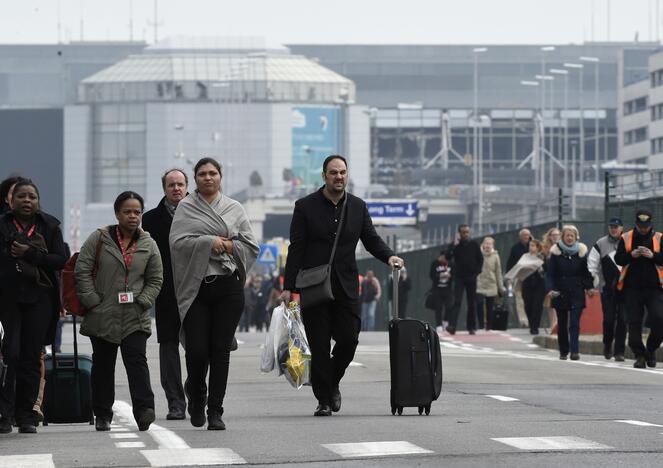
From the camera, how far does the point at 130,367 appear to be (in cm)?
1322

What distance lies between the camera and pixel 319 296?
46.3 ft

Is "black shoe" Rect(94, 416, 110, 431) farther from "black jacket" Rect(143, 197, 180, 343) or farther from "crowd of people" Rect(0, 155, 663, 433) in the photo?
"black jacket" Rect(143, 197, 180, 343)

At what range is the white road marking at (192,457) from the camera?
424 inches

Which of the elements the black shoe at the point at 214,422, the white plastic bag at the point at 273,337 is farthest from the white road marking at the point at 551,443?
the white plastic bag at the point at 273,337

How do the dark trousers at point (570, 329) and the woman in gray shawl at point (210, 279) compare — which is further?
the dark trousers at point (570, 329)

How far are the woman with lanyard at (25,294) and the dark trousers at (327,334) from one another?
1.77 metres

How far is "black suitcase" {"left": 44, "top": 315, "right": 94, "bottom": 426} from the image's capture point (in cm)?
1382

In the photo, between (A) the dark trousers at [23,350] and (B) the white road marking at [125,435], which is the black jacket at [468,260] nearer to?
(A) the dark trousers at [23,350]

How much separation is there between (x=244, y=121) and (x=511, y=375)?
154m

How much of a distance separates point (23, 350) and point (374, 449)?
2939 mm

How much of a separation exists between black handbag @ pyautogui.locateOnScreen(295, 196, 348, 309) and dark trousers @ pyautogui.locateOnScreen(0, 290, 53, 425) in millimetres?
1704

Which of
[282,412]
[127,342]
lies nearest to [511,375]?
[282,412]

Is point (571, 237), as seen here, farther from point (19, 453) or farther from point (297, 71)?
point (297, 71)

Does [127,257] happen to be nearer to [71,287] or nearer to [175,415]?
[71,287]
